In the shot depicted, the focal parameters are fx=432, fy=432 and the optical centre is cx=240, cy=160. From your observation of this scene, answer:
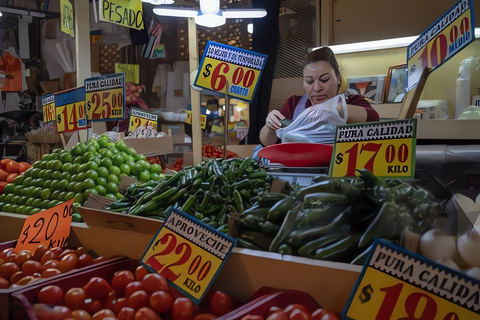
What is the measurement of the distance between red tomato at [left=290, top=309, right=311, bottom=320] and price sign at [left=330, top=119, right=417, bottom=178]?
427 mm

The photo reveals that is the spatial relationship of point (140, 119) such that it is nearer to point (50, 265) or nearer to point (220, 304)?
point (50, 265)

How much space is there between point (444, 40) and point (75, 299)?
139 cm

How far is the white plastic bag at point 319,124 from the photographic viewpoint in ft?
7.72

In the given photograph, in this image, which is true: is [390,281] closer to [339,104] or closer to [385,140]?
[385,140]

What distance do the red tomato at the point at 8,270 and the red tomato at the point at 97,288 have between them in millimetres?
326

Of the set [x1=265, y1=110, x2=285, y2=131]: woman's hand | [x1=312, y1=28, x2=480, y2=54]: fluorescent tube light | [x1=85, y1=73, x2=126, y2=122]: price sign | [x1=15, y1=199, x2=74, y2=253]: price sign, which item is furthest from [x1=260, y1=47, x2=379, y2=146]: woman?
[x1=312, y1=28, x2=480, y2=54]: fluorescent tube light

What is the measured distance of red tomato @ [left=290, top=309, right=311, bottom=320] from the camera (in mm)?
903

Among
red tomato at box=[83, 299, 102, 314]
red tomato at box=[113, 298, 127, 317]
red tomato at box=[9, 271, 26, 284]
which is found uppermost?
red tomato at box=[9, 271, 26, 284]

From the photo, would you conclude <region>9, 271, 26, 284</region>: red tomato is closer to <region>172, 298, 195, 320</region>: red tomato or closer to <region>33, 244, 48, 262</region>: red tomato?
<region>33, 244, 48, 262</region>: red tomato

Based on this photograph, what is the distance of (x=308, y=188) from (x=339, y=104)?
1.38 meters

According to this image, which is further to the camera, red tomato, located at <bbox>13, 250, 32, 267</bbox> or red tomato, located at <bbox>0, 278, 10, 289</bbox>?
red tomato, located at <bbox>13, 250, 32, 267</bbox>

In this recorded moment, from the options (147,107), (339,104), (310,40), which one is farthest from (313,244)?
(147,107)

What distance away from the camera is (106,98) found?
257cm

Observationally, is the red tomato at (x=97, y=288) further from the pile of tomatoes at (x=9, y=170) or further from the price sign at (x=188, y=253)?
the pile of tomatoes at (x=9, y=170)
